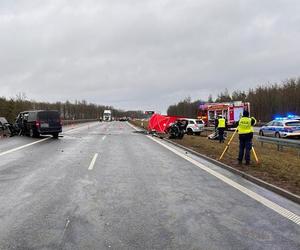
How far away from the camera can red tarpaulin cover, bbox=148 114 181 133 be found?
36.5 m

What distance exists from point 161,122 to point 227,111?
11071 millimetres

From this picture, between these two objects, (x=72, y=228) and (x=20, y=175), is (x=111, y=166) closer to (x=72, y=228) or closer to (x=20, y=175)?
(x=20, y=175)

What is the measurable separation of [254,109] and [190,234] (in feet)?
290

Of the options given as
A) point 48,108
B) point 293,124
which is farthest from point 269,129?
point 48,108

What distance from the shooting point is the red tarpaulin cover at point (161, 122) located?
36.5m

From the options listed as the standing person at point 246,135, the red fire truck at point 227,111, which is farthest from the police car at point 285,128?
the standing person at point 246,135

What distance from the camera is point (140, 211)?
292 inches

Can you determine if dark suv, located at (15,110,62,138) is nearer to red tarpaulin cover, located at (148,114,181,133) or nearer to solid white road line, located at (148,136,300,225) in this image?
red tarpaulin cover, located at (148,114,181,133)

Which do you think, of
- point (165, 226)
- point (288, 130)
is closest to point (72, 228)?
point (165, 226)

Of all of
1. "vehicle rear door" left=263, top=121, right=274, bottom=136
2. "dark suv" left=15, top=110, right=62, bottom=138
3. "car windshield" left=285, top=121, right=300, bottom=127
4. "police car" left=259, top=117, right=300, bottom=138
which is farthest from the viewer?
"vehicle rear door" left=263, top=121, right=274, bottom=136

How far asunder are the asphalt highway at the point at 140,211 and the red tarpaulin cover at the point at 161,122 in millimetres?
23539

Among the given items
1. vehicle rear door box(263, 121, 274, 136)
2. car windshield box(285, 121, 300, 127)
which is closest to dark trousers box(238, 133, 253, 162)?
car windshield box(285, 121, 300, 127)

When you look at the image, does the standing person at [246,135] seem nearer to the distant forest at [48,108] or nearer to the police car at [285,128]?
the police car at [285,128]

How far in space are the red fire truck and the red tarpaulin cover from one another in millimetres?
9319
